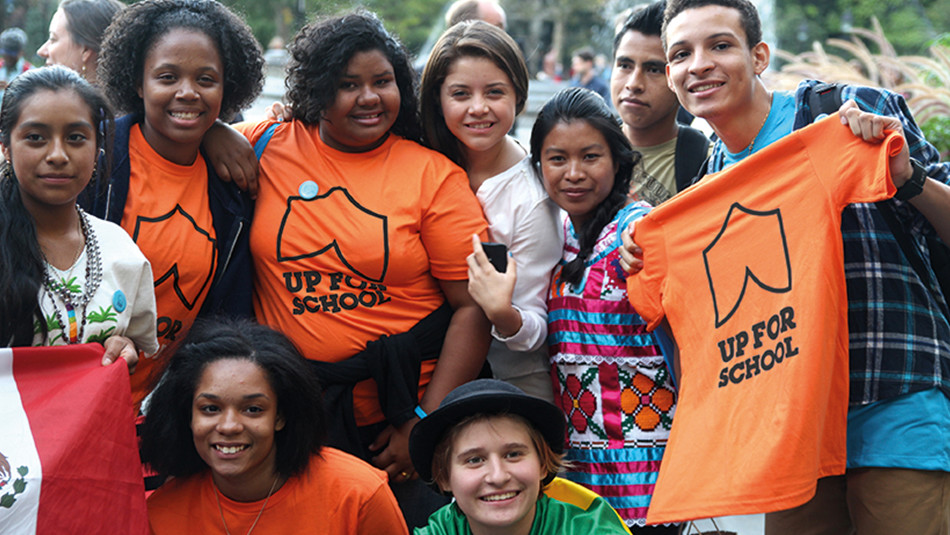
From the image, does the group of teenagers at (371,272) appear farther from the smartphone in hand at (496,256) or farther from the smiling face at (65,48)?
the smiling face at (65,48)

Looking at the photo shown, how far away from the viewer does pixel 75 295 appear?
2.74m

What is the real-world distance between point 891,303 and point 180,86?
243cm

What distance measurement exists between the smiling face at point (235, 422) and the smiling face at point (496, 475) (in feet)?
2.10

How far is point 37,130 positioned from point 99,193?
35cm

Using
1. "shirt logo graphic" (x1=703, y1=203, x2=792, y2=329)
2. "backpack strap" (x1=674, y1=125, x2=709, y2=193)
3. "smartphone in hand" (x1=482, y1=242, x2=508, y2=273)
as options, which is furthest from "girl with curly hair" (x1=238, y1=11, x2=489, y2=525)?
"backpack strap" (x1=674, y1=125, x2=709, y2=193)

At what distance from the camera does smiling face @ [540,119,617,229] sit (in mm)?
3424

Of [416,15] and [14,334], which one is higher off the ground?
[416,15]

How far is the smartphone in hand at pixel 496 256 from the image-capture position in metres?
3.23

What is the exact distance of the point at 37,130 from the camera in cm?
274

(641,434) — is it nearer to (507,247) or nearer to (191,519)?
(507,247)

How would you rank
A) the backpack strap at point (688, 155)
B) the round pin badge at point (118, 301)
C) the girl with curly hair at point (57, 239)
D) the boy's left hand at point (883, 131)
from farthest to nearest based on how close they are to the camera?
the backpack strap at point (688, 155), the round pin badge at point (118, 301), the girl with curly hair at point (57, 239), the boy's left hand at point (883, 131)

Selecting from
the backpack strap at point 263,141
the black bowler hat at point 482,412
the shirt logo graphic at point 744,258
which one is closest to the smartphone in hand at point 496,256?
the black bowler hat at point 482,412

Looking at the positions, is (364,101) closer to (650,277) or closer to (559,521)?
(650,277)

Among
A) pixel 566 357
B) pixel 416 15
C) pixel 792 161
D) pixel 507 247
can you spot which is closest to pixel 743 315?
pixel 792 161
